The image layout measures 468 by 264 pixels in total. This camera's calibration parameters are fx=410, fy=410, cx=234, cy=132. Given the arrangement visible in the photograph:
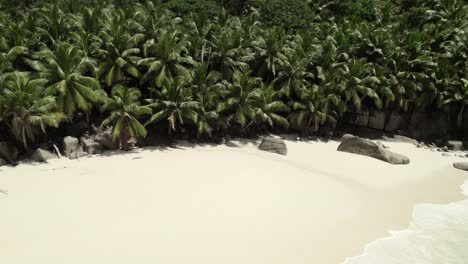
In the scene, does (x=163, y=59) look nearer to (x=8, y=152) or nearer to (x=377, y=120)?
(x=8, y=152)

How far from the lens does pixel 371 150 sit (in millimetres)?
28781

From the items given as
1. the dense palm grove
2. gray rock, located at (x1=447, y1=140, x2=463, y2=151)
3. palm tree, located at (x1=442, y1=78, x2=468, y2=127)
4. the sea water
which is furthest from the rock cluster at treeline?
palm tree, located at (x1=442, y1=78, x2=468, y2=127)

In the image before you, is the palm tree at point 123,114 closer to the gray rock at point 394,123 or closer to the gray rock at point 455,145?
the gray rock at point 394,123

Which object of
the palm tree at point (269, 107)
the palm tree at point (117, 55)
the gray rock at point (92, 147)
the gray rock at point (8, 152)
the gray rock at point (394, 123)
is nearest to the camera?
the gray rock at point (8, 152)

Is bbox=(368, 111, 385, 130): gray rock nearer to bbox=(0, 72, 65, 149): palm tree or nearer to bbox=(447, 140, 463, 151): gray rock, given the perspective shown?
bbox=(447, 140, 463, 151): gray rock

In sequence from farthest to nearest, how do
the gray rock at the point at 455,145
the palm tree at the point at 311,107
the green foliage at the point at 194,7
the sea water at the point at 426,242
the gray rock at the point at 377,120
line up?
1. the green foliage at the point at 194,7
2. the gray rock at the point at 377,120
3. the gray rock at the point at 455,145
4. the palm tree at the point at 311,107
5. the sea water at the point at 426,242

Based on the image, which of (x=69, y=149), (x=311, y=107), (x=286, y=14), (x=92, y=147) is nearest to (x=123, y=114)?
(x=92, y=147)

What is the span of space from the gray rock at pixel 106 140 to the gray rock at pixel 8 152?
4621 mm

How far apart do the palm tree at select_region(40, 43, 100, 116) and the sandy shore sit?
3.53 meters

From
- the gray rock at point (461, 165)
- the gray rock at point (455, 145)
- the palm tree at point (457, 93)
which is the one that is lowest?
the gray rock at point (455, 145)

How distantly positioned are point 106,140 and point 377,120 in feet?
80.1

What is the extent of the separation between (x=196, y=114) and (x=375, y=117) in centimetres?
1866

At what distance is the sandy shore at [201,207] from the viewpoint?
13570mm

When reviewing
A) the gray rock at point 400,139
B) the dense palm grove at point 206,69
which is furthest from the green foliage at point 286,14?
the gray rock at point 400,139
